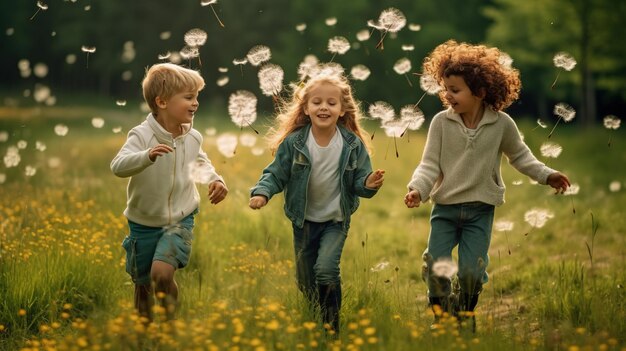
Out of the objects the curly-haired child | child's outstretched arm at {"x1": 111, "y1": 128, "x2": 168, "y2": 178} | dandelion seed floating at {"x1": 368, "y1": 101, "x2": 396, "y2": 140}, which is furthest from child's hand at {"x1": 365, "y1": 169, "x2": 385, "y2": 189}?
child's outstretched arm at {"x1": 111, "y1": 128, "x2": 168, "y2": 178}

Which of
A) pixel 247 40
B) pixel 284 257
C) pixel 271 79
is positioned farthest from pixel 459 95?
pixel 247 40

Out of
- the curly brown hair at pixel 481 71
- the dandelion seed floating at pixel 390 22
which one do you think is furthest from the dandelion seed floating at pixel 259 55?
the curly brown hair at pixel 481 71

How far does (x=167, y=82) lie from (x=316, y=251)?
143 centimetres

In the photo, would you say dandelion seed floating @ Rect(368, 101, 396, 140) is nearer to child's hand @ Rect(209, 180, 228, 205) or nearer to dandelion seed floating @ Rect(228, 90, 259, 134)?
dandelion seed floating @ Rect(228, 90, 259, 134)

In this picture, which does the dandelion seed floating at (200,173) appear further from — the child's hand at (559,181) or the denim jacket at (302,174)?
the child's hand at (559,181)

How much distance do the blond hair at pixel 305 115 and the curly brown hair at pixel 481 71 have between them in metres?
0.58

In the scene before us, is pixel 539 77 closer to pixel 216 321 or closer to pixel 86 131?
pixel 86 131

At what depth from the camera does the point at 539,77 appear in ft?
132

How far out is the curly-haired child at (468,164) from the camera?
4980 millimetres

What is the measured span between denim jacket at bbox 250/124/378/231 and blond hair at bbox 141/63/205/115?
71 centimetres

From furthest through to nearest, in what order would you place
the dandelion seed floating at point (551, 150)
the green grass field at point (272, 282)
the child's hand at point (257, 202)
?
the dandelion seed floating at point (551, 150), the child's hand at point (257, 202), the green grass field at point (272, 282)

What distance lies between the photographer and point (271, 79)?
523 centimetres

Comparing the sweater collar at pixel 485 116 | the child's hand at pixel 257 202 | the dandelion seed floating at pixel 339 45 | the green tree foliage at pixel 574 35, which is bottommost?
the child's hand at pixel 257 202

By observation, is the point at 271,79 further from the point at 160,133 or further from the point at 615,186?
the point at 615,186
